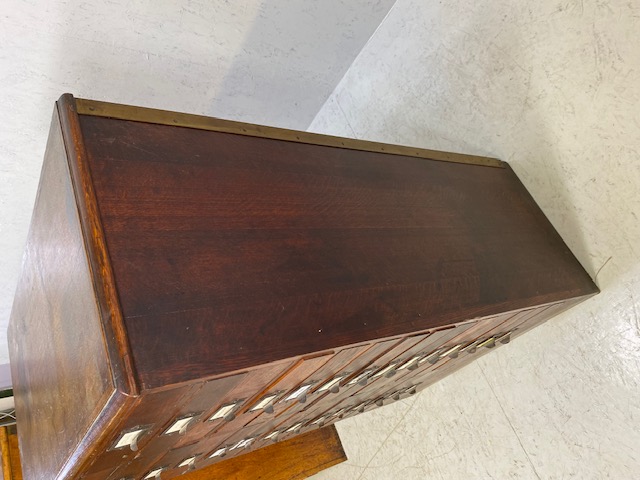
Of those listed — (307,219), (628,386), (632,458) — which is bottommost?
(632,458)

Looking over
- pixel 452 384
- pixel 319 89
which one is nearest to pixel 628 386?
pixel 452 384

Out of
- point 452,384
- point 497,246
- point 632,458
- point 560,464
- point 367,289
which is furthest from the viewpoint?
point 452,384

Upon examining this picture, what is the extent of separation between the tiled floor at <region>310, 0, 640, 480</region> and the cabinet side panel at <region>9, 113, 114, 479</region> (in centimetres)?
142

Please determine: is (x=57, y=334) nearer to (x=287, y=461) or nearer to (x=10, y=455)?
(x=10, y=455)

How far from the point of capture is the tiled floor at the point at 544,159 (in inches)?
61.1

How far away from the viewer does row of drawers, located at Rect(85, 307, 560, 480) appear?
90cm

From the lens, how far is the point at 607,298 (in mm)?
1608

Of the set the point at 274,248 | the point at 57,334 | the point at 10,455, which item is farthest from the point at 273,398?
the point at 10,455

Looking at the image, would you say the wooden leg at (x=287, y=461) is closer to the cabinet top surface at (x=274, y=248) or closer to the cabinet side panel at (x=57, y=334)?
the cabinet side panel at (x=57, y=334)

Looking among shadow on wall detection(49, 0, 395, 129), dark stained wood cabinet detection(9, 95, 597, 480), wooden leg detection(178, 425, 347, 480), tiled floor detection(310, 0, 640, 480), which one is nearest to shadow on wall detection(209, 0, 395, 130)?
shadow on wall detection(49, 0, 395, 129)

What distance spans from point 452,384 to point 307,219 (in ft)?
4.61

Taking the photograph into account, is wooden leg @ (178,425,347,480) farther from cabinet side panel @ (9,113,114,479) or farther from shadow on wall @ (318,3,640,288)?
shadow on wall @ (318,3,640,288)

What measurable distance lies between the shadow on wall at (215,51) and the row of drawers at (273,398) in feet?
3.85

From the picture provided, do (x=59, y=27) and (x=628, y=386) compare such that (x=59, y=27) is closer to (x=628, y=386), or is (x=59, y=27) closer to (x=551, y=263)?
(x=551, y=263)
